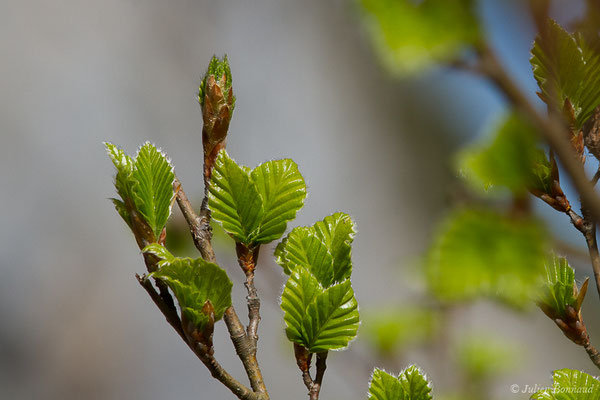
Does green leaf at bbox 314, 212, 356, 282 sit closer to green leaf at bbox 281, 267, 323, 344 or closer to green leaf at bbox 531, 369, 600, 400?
green leaf at bbox 281, 267, 323, 344

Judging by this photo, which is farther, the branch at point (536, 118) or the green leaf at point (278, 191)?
the green leaf at point (278, 191)

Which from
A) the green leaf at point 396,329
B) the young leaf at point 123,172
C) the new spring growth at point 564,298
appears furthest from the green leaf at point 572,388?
the green leaf at point 396,329

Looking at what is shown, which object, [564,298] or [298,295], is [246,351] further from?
[564,298]

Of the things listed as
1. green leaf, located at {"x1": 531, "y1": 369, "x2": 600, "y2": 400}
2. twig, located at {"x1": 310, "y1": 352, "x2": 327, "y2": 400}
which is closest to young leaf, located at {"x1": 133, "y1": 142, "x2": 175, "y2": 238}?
twig, located at {"x1": 310, "y1": 352, "x2": 327, "y2": 400}

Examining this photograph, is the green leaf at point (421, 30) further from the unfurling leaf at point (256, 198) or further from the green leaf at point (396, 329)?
the green leaf at point (396, 329)

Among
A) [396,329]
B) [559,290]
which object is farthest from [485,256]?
[396,329]

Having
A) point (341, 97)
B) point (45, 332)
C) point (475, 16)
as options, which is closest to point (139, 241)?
point (475, 16)
